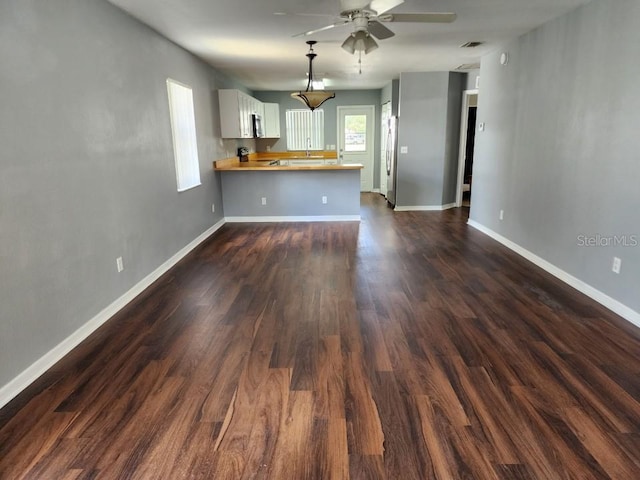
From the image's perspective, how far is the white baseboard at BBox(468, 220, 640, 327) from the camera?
9.86 ft

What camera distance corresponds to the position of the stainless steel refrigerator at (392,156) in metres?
7.64

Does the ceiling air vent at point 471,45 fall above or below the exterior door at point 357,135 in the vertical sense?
above

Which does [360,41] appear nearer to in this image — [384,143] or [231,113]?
[231,113]

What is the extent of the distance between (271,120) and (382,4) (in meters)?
7.00

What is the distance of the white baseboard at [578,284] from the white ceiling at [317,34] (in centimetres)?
236

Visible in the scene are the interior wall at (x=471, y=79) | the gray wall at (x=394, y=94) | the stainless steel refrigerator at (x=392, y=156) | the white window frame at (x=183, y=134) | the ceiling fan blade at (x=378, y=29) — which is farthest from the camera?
the gray wall at (x=394, y=94)

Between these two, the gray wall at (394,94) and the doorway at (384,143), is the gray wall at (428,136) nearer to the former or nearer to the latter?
the gray wall at (394,94)

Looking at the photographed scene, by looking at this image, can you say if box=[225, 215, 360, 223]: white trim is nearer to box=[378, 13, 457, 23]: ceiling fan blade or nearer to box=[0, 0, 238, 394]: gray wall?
box=[0, 0, 238, 394]: gray wall

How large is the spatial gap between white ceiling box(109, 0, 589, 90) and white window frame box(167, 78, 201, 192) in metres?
0.54

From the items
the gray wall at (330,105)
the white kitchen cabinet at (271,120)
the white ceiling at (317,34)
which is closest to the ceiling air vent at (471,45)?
the white ceiling at (317,34)

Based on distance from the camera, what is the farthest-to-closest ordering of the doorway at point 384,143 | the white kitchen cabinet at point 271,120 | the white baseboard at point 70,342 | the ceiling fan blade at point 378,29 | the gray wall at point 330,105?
the gray wall at point 330,105 < the white kitchen cabinet at point 271,120 < the doorway at point 384,143 < the ceiling fan blade at point 378,29 < the white baseboard at point 70,342

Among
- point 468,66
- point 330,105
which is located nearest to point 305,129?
point 330,105

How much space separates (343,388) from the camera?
7.35 feet

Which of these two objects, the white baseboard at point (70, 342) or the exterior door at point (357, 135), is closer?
the white baseboard at point (70, 342)
